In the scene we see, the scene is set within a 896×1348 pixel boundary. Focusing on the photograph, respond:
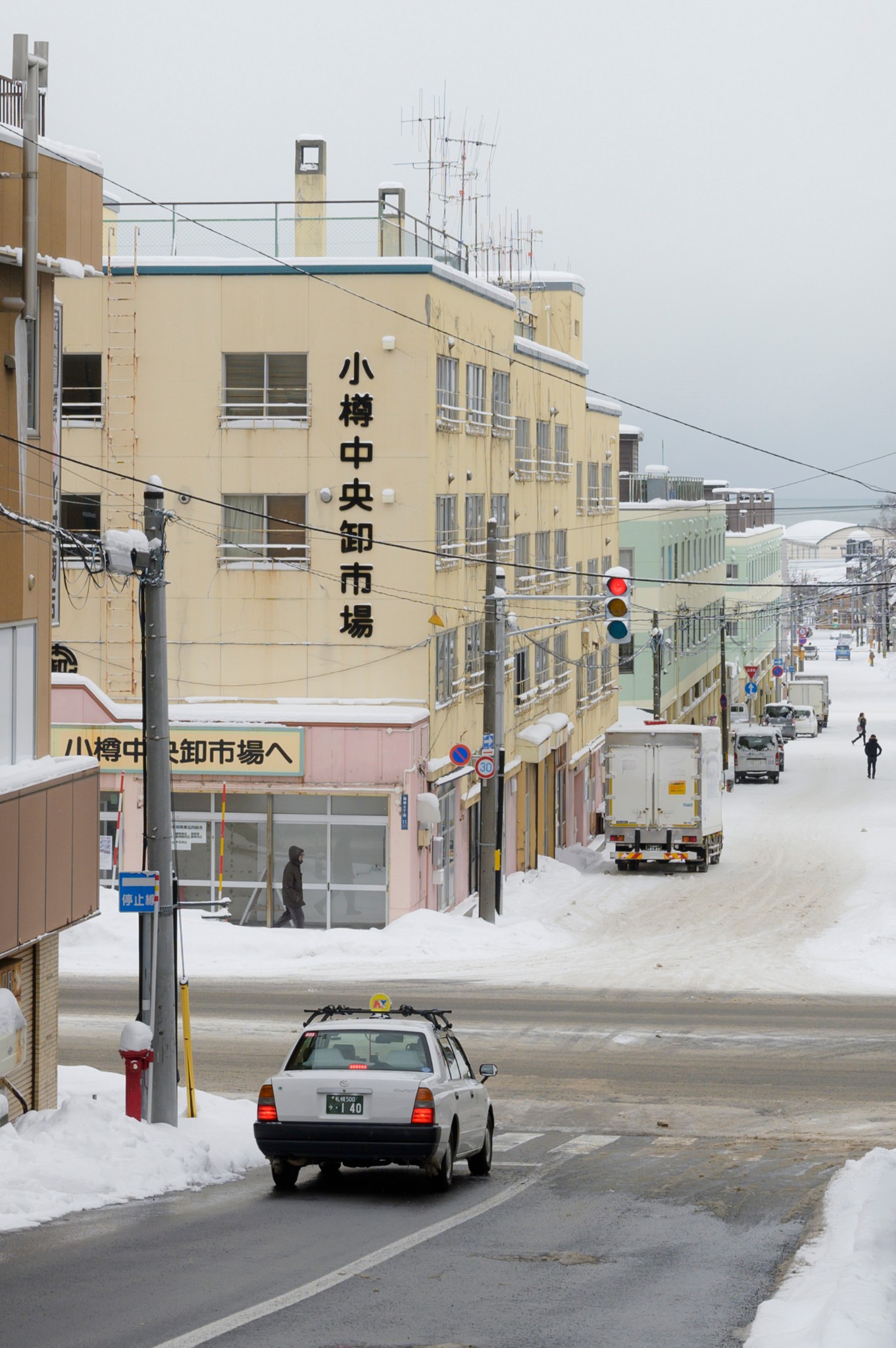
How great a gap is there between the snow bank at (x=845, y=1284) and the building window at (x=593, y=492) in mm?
44078

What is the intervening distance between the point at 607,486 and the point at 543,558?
504 inches

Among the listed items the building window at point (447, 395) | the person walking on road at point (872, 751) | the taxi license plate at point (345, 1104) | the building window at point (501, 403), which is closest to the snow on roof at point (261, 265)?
the building window at point (447, 395)

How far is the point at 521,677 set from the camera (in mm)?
45438

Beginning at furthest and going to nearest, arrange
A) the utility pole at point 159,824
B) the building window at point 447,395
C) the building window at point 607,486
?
the building window at point 607,486 → the building window at point 447,395 → the utility pole at point 159,824

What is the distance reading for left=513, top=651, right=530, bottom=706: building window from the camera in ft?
146

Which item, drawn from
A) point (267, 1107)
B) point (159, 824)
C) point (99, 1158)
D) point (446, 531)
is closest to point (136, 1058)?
point (99, 1158)

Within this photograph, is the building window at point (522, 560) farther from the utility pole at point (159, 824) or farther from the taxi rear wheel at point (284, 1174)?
the taxi rear wheel at point (284, 1174)

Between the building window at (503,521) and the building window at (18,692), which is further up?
the building window at (503,521)

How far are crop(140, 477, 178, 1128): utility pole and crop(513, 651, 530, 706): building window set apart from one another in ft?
91.8

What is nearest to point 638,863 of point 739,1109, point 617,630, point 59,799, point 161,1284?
point 617,630

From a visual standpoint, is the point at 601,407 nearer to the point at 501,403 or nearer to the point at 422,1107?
the point at 501,403

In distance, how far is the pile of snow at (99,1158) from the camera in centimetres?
1310

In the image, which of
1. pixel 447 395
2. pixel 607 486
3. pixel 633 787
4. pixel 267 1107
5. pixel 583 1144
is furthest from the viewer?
pixel 607 486

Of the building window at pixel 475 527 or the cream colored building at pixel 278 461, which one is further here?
the building window at pixel 475 527
